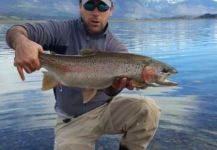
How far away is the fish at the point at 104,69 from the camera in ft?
20.1

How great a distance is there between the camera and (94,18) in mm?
6977

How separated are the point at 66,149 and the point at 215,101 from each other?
603cm

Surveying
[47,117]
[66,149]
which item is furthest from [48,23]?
[47,117]

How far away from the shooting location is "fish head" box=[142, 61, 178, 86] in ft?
20.1

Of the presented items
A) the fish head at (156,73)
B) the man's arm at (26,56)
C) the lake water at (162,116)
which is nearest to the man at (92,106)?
the fish head at (156,73)

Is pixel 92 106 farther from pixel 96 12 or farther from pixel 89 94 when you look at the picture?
pixel 96 12

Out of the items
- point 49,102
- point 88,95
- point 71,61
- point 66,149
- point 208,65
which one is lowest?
point 208,65

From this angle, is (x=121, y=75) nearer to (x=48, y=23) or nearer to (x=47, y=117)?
(x=48, y=23)

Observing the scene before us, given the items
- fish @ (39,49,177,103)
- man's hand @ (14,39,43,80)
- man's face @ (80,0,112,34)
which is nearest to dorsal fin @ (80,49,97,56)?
fish @ (39,49,177,103)

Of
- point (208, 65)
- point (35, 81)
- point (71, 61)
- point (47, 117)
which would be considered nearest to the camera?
point (71, 61)

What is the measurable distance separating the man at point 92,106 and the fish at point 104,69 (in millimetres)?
589

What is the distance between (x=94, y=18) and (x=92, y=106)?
1.36m

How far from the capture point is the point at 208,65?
19906mm

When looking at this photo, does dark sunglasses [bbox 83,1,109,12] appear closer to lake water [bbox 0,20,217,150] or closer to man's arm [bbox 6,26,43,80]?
man's arm [bbox 6,26,43,80]
